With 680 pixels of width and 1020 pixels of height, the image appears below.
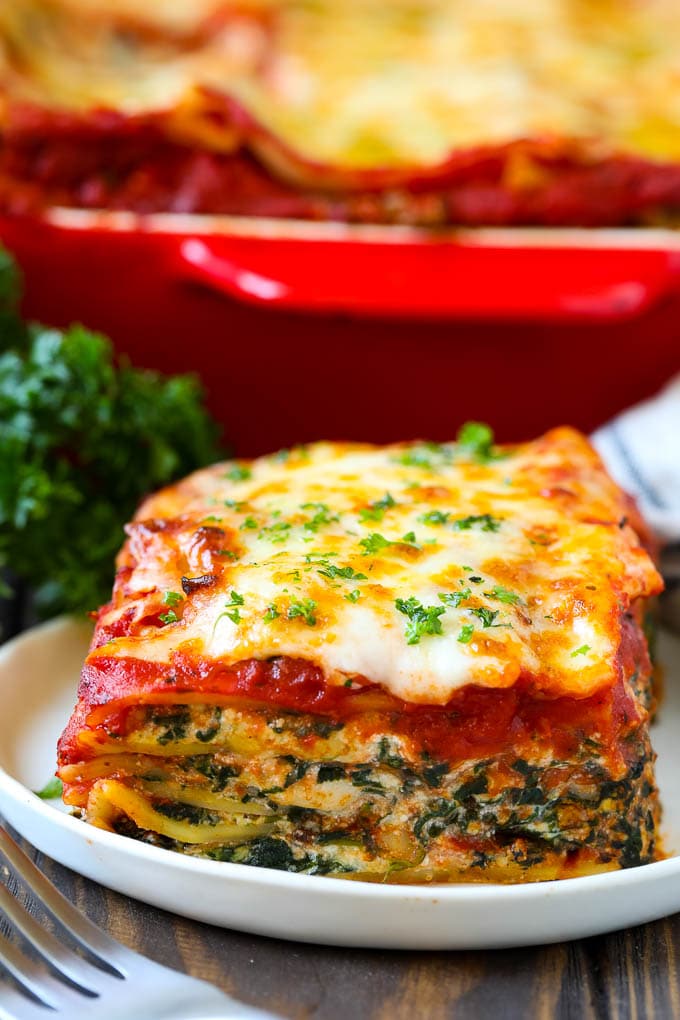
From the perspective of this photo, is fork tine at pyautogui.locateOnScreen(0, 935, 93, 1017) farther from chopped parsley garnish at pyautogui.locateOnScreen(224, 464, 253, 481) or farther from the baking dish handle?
the baking dish handle

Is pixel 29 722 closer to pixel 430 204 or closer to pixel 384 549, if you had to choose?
pixel 384 549

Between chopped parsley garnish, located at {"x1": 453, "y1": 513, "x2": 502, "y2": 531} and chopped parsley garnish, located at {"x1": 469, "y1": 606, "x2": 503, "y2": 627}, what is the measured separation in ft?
0.81

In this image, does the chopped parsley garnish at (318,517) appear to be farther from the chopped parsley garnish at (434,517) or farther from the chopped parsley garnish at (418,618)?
the chopped parsley garnish at (418,618)

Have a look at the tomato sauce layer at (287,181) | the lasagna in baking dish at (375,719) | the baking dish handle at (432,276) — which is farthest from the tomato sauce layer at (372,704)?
the tomato sauce layer at (287,181)

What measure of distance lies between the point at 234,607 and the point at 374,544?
253mm

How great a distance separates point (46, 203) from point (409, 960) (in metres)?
2.23

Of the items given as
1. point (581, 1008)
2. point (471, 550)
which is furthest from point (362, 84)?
point (581, 1008)

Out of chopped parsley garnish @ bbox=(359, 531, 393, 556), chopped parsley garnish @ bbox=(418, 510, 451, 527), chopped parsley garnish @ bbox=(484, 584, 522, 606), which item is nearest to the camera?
chopped parsley garnish @ bbox=(484, 584, 522, 606)

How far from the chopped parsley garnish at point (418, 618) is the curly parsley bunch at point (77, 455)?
0.95 metres

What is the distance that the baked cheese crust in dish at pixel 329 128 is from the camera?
3.03m

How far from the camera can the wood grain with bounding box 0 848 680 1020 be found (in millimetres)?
1398

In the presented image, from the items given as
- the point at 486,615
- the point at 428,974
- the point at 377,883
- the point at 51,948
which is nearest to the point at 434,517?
the point at 486,615

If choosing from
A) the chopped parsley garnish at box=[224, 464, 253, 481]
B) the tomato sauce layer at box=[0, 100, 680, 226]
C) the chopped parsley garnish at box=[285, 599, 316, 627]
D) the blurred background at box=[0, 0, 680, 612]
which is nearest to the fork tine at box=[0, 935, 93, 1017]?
the chopped parsley garnish at box=[285, 599, 316, 627]

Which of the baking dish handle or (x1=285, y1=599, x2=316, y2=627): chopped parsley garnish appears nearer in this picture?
(x1=285, y1=599, x2=316, y2=627): chopped parsley garnish
